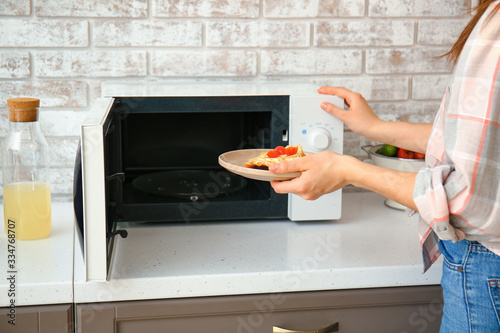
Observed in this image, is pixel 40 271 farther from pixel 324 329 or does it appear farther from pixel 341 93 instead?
pixel 341 93

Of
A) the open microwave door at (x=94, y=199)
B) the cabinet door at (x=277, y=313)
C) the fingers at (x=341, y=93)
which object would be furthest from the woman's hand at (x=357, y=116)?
the open microwave door at (x=94, y=199)

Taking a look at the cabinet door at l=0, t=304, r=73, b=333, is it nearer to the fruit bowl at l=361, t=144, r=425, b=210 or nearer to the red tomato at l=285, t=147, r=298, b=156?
the red tomato at l=285, t=147, r=298, b=156

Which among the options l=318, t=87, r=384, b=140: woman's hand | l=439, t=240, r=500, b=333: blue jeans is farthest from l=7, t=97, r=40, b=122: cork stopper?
l=439, t=240, r=500, b=333: blue jeans

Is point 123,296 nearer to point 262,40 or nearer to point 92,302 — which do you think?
point 92,302

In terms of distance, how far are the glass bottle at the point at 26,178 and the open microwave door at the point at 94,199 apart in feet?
0.72

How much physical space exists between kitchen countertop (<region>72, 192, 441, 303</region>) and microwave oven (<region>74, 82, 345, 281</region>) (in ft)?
0.13

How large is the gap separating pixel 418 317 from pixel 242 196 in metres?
0.47

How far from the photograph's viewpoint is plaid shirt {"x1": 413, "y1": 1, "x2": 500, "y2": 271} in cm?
79

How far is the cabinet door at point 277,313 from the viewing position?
3.43 feet

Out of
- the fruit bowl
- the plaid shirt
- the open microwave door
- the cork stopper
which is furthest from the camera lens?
the fruit bowl

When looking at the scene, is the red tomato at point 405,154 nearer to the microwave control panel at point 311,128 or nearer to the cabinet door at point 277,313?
the microwave control panel at point 311,128

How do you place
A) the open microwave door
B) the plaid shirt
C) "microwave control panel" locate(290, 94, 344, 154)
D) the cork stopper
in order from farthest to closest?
"microwave control panel" locate(290, 94, 344, 154)
the cork stopper
the open microwave door
the plaid shirt

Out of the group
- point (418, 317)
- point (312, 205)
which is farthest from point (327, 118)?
point (418, 317)

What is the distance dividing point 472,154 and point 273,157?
0.41 metres
